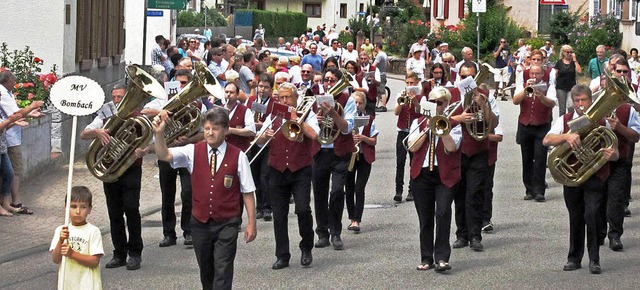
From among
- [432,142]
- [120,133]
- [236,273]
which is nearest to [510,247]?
[432,142]

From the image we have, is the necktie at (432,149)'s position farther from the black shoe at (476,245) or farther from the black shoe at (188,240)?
the black shoe at (188,240)

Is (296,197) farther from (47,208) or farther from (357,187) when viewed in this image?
(47,208)

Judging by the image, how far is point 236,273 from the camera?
1210 cm

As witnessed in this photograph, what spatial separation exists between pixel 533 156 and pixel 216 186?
8.02 m

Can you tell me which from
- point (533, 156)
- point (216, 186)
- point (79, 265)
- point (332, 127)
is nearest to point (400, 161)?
point (533, 156)

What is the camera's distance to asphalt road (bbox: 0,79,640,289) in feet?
38.3

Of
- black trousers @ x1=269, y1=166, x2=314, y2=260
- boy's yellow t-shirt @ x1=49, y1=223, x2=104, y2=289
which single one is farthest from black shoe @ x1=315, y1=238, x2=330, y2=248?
boy's yellow t-shirt @ x1=49, y1=223, x2=104, y2=289

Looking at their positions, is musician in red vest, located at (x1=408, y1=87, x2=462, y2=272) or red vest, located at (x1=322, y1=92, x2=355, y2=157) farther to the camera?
red vest, located at (x1=322, y1=92, x2=355, y2=157)

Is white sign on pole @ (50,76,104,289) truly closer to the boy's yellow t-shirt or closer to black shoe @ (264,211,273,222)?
the boy's yellow t-shirt

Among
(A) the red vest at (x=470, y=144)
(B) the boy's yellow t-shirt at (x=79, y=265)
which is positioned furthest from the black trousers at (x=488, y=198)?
(B) the boy's yellow t-shirt at (x=79, y=265)

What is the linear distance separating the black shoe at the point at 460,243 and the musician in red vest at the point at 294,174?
68.3 inches

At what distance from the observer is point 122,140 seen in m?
12.0

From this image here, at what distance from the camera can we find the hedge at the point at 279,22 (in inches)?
3541

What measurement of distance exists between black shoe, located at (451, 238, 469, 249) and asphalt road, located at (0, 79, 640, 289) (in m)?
0.14
